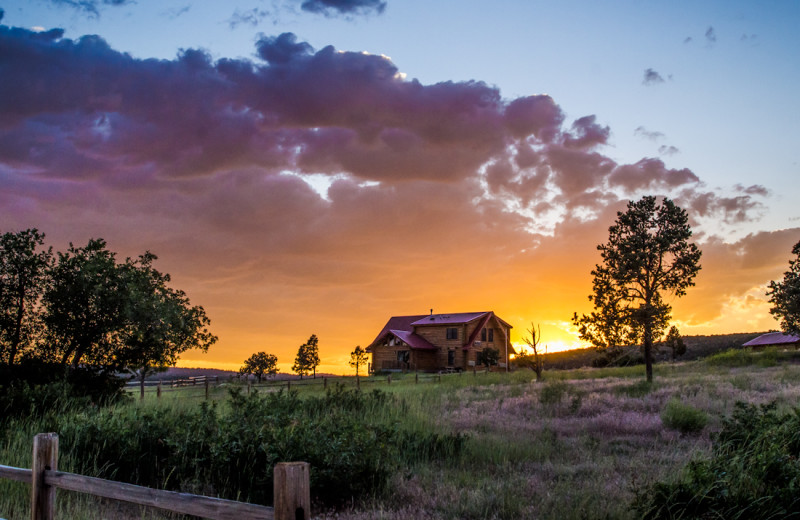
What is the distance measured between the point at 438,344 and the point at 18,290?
44154 mm

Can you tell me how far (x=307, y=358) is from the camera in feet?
202

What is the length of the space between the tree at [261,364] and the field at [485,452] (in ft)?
129

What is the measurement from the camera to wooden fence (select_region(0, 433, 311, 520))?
3721mm

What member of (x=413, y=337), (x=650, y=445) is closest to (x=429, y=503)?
(x=650, y=445)

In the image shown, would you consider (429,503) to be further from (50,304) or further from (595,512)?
(50,304)

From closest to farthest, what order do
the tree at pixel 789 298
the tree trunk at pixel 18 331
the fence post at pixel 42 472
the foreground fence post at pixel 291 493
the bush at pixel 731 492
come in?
the foreground fence post at pixel 291 493
the fence post at pixel 42 472
the bush at pixel 731 492
the tree trunk at pixel 18 331
the tree at pixel 789 298

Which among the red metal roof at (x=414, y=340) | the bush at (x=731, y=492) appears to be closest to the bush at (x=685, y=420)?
the bush at (x=731, y=492)

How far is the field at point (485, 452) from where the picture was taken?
8789mm

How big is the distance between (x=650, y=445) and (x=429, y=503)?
7565 mm

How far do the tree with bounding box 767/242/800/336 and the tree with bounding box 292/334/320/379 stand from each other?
4049 centimetres

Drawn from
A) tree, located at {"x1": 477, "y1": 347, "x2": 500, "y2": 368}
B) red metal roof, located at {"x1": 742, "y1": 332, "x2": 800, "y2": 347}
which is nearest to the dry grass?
tree, located at {"x1": 477, "y1": 347, "x2": 500, "y2": 368}

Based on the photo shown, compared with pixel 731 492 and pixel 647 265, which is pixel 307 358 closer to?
pixel 647 265

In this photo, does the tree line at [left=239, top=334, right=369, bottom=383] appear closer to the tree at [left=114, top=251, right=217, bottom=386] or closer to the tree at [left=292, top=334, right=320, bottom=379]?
the tree at [left=292, top=334, right=320, bottom=379]

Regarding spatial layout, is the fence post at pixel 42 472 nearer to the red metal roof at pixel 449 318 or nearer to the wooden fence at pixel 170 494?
the wooden fence at pixel 170 494
